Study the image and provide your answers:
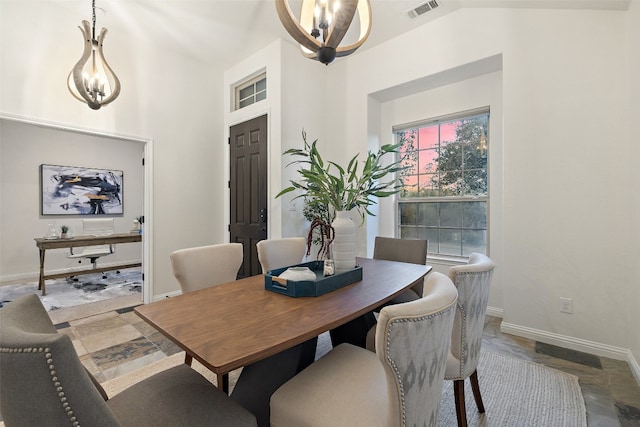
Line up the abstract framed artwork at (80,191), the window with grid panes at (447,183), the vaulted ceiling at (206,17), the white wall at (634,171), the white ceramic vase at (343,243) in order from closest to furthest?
1. the white ceramic vase at (343,243)
2. the white wall at (634,171)
3. the vaulted ceiling at (206,17)
4. the window with grid panes at (447,183)
5. the abstract framed artwork at (80,191)

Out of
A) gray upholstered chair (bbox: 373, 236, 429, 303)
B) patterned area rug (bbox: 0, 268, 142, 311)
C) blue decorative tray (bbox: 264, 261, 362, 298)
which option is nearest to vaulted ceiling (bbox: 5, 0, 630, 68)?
gray upholstered chair (bbox: 373, 236, 429, 303)

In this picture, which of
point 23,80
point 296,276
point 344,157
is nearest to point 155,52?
point 23,80

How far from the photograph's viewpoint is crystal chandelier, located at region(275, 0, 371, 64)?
5.18 feet

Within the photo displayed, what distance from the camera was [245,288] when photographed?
61.9 inches

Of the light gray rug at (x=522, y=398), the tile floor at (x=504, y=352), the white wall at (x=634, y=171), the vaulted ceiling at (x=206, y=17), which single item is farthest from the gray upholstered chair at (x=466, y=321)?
the vaulted ceiling at (x=206, y=17)

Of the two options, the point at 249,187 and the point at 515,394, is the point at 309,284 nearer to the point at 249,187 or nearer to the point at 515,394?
the point at 515,394

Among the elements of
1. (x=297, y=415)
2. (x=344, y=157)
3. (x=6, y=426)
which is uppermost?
(x=344, y=157)

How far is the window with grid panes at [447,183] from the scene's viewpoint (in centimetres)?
329

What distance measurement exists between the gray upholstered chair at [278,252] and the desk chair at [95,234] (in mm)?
4140

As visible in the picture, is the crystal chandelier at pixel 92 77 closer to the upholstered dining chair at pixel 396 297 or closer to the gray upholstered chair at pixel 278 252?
the gray upholstered chair at pixel 278 252

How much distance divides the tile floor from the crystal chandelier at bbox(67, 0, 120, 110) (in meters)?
2.14

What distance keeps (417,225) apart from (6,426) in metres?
3.72

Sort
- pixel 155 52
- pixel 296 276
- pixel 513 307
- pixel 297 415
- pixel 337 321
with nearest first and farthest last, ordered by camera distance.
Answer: pixel 297 415 → pixel 337 321 → pixel 296 276 → pixel 513 307 → pixel 155 52

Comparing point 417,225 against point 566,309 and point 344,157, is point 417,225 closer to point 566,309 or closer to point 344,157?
point 344,157
